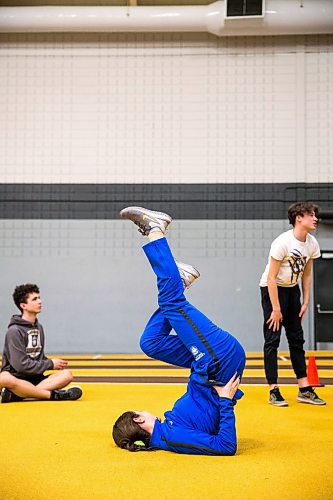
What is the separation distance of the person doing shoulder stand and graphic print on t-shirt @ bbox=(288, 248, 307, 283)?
1.53m

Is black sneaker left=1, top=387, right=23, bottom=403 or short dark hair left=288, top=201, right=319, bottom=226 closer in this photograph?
short dark hair left=288, top=201, right=319, bottom=226

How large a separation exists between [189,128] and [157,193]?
112cm

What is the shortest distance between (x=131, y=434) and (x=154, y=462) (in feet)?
0.79

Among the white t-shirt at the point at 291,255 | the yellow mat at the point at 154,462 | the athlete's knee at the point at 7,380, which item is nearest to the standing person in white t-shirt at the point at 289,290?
the white t-shirt at the point at 291,255

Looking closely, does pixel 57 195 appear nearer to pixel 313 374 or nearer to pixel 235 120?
pixel 235 120

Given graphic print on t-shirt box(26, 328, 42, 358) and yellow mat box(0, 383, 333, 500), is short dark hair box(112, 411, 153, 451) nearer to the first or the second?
yellow mat box(0, 383, 333, 500)

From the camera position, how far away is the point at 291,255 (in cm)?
447

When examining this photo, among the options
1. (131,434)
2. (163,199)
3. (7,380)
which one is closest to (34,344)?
(7,380)

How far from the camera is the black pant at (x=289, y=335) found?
180 inches

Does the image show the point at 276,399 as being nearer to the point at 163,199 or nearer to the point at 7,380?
the point at 7,380

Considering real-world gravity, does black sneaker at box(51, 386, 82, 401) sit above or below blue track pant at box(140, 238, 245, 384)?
below

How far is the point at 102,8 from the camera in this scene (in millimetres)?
9344

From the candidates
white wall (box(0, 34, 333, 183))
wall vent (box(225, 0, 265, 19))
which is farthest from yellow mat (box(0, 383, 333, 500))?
wall vent (box(225, 0, 265, 19))

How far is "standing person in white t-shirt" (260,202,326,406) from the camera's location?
4449 mm
